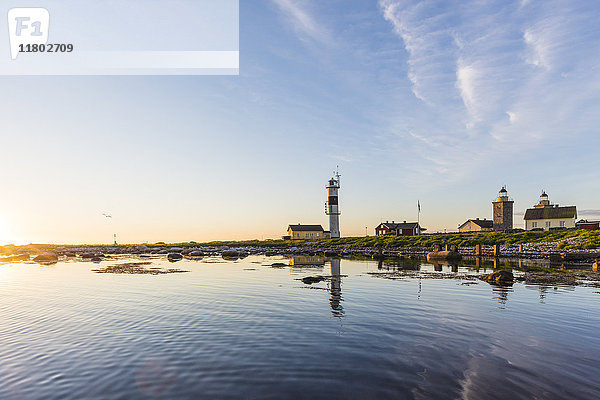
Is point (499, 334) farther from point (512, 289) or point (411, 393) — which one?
point (512, 289)

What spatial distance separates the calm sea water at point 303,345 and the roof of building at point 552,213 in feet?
263

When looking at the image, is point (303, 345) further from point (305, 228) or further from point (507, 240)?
point (305, 228)

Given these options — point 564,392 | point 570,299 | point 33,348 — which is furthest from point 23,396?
point 570,299

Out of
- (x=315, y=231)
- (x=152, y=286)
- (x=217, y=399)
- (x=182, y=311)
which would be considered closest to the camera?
(x=217, y=399)

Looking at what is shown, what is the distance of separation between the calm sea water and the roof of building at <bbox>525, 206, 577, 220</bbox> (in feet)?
263

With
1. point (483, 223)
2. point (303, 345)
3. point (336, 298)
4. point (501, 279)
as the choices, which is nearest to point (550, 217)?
point (483, 223)

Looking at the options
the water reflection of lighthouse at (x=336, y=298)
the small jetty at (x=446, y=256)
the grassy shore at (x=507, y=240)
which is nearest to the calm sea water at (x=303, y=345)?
the water reflection of lighthouse at (x=336, y=298)

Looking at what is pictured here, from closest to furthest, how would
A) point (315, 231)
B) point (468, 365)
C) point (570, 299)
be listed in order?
point (468, 365) → point (570, 299) → point (315, 231)

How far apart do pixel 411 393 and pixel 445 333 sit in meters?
5.46

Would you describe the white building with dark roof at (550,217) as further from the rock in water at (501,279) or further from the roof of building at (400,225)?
the rock in water at (501,279)

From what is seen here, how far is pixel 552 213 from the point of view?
8356 centimetres

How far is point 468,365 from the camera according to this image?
8.85 metres

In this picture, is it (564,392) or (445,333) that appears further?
(445,333)

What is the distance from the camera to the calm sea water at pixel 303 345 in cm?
759
